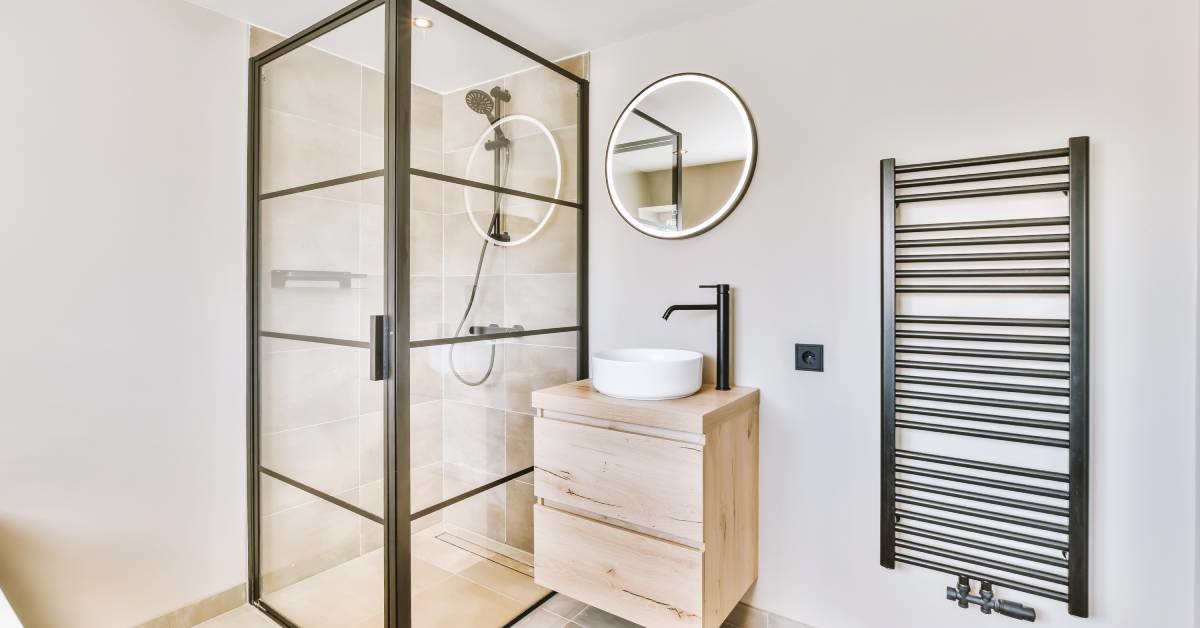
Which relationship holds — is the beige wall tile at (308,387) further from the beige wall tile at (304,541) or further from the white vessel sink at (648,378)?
the white vessel sink at (648,378)

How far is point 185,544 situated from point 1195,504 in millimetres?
3031

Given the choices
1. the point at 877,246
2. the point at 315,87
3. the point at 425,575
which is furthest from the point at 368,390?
the point at 877,246

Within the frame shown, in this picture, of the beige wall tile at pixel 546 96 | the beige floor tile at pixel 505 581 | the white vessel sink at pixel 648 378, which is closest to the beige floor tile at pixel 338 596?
the beige floor tile at pixel 505 581

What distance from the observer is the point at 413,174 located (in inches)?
65.5

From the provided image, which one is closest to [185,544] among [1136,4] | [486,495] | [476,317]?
[486,495]

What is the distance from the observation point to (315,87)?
1.83 meters

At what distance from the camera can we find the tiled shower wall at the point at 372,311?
1716 mm

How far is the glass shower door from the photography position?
5.57 feet

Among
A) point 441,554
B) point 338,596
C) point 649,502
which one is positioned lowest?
point 338,596

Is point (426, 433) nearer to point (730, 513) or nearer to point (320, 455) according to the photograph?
point (320, 455)

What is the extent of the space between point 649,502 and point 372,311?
104cm

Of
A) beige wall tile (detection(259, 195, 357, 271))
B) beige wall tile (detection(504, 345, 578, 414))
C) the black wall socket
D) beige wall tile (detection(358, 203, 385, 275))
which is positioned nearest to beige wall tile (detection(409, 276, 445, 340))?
beige wall tile (detection(358, 203, 385, 275))

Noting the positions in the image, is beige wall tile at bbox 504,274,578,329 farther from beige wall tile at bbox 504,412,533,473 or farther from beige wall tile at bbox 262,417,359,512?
beige wall tile at bbox 262,417,359,512

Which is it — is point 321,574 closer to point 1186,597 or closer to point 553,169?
point 553,169
